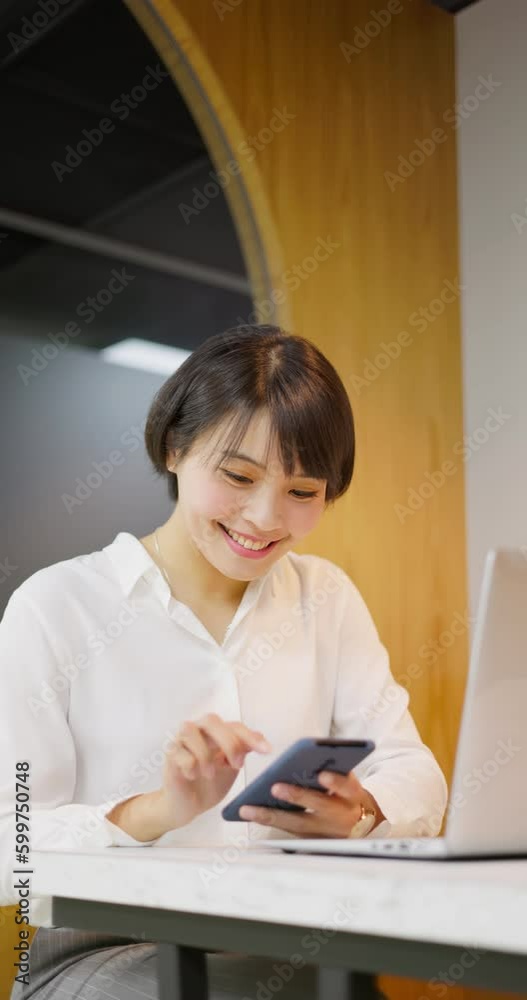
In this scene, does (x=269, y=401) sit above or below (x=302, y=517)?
above

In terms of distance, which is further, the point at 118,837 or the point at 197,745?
the point at 118,837

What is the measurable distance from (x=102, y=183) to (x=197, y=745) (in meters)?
1.57

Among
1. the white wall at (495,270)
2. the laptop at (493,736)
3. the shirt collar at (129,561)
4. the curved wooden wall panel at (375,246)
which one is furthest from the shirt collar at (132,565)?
the white wall at (495,270)

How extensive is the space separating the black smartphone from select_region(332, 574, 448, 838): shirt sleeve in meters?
0.34

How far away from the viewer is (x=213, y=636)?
169 centimetres

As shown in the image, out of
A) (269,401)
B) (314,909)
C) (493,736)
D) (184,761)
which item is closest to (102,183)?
(269,401)

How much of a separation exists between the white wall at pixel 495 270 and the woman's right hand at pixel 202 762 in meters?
1.90

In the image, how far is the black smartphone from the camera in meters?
0.98

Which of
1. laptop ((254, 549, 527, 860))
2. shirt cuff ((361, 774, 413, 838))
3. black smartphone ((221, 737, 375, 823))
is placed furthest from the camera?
shirt cuff ((361, 774, 413, 838))

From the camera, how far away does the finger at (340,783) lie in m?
1.10

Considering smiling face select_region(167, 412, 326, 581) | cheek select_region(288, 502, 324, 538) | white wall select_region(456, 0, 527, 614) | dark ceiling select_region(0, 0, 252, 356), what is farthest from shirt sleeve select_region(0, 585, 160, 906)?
white wall select_region(456, 0, 527, 614)

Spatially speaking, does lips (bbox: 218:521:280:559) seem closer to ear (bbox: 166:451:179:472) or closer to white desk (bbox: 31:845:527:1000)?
ear (bbox: 166:451:179:472)

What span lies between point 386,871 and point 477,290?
2.53 m

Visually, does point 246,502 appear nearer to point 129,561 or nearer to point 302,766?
point 129,561
